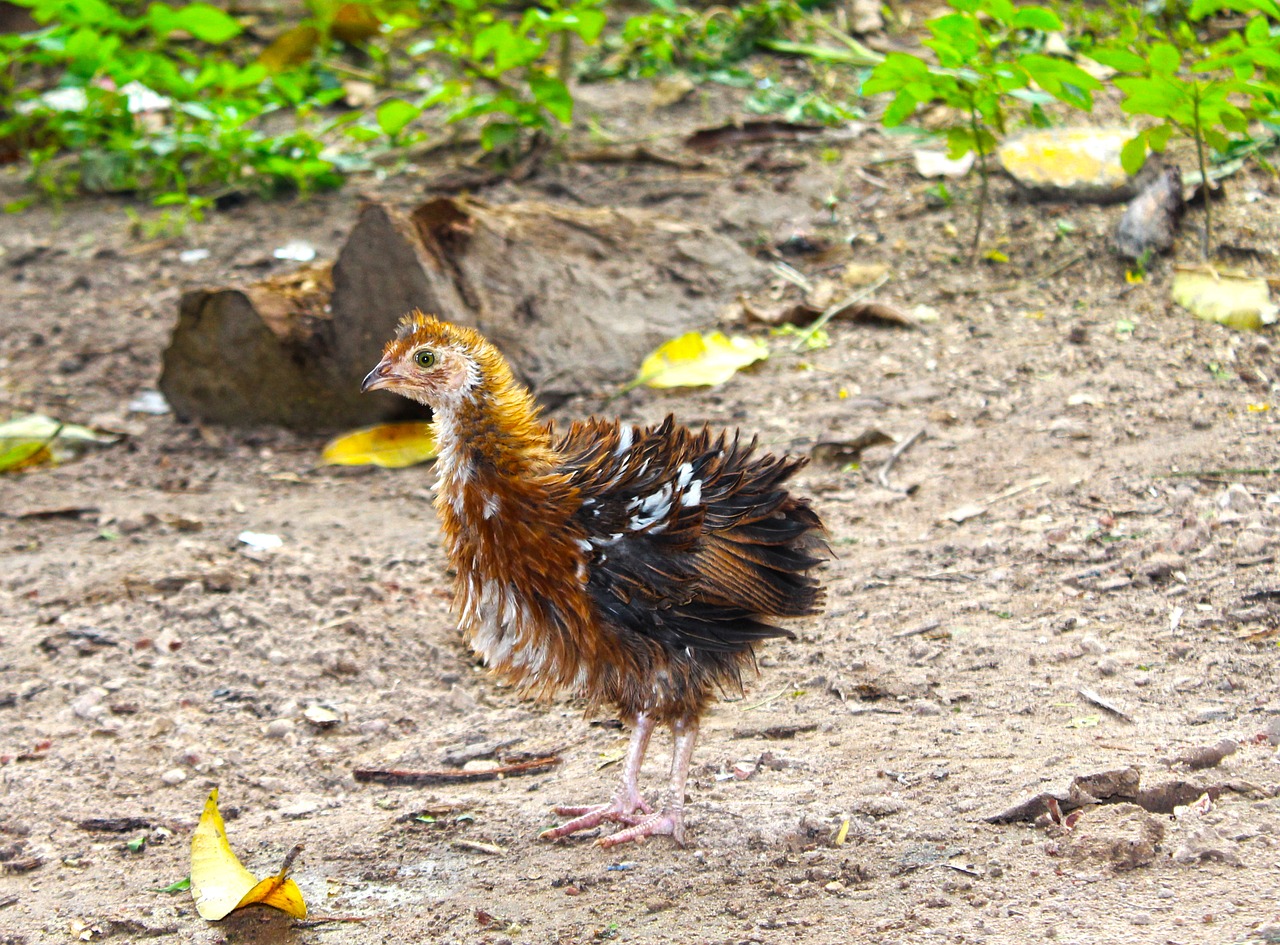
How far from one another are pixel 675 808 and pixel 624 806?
194 mm

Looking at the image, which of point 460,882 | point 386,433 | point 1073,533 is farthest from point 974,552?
point 386,433

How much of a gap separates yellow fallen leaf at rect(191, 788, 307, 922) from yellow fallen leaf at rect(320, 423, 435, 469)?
8.94ft

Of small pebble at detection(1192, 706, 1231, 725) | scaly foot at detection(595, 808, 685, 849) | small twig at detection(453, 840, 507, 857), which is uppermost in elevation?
small pebble at detection(1192, 706, 1231, 725)

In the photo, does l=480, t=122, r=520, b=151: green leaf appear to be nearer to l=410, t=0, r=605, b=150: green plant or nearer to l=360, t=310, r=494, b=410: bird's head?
l=410, t=0, r=605, b=150: green plant

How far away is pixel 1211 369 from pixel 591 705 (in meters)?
3.39

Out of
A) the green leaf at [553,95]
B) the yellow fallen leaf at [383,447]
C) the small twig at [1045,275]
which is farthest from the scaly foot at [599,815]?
the green leaf at [553,95]

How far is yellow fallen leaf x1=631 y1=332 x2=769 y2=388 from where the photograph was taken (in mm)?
6203

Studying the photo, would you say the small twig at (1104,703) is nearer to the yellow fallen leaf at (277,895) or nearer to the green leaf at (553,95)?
the yellow fallen leaf at (277,895)

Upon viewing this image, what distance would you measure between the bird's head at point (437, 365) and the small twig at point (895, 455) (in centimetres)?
230

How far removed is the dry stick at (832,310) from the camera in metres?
6.51

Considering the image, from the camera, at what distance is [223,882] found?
337cm

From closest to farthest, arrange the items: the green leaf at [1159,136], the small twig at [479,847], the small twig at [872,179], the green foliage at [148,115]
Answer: the small twig at [479,847], the green leaf at [1159,136], the small twig at [872,179], the green foliage at [148,115]

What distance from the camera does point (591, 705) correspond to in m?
3.96

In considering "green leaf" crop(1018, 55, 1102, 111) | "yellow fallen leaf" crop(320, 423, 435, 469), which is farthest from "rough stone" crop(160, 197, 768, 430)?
"green leaf" crop(1018, 55, 1102, 111)
